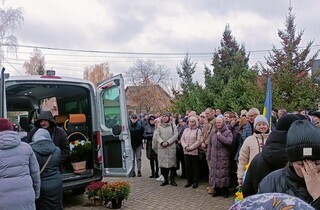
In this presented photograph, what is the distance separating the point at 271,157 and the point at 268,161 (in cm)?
5

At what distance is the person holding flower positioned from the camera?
194 inches

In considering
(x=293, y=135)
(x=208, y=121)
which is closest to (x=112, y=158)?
(x=208, y=121)

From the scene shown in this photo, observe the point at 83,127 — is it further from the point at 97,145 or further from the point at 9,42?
the point at 9,42

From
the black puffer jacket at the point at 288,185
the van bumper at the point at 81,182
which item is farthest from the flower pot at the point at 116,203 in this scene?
the black puffer jacket at the point at 288,185

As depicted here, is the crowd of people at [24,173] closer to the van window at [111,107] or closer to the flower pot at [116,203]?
the flower pot at [116,203]

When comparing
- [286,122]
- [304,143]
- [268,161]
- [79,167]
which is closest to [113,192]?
[79,167]

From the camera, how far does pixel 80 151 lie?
7.80 metres

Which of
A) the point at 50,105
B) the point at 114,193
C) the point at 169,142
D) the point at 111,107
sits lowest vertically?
the point at 114,193

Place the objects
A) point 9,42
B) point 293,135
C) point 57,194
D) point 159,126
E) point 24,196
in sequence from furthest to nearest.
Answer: point 9,42 < point 159,126 < point 57,194 < point 24,196 < point 293,135

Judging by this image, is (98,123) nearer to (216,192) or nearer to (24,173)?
(216,192)

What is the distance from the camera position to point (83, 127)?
8445mm

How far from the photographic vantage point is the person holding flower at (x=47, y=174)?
494cm

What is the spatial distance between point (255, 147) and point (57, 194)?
2.73 metres

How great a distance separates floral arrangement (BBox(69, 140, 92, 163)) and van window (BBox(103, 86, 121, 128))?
593 mm
